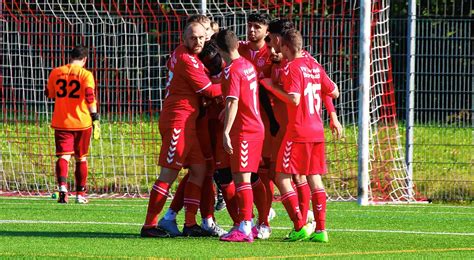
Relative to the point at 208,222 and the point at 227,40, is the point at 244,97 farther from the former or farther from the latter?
the point at 208,222

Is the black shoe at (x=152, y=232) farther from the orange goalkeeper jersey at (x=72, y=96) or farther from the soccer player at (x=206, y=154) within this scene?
the orange goalkeeper jersey at (x=72, y=96)

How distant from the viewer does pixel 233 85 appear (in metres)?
10.2

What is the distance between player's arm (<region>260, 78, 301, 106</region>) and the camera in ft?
33.8

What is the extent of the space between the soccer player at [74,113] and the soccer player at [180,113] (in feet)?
16.6

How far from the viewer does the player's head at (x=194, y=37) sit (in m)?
10.7

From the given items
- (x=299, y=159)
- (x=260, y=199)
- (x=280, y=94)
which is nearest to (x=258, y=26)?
(x=280, y=94)

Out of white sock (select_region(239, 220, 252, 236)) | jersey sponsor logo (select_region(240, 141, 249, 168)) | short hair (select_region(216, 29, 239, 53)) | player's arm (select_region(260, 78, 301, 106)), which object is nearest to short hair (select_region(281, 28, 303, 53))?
player's arm (select_region(260, 78, 301, 106))

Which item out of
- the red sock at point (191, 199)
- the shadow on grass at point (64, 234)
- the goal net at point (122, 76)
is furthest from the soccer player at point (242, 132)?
the goal net at point (122, 76)

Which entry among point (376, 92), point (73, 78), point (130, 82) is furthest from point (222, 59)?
point (130, 82)

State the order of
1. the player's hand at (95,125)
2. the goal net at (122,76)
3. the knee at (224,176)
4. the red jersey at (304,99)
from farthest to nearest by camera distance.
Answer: the goal net at (122,76), the player's hand at (95,125), the knee at (224,176), the red jersey at (304,99)

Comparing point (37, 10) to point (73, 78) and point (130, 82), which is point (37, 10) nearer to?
point (130, 82)

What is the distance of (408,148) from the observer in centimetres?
1691

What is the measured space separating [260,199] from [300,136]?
2.78 ft

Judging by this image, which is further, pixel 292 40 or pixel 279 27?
pixel 279 27
